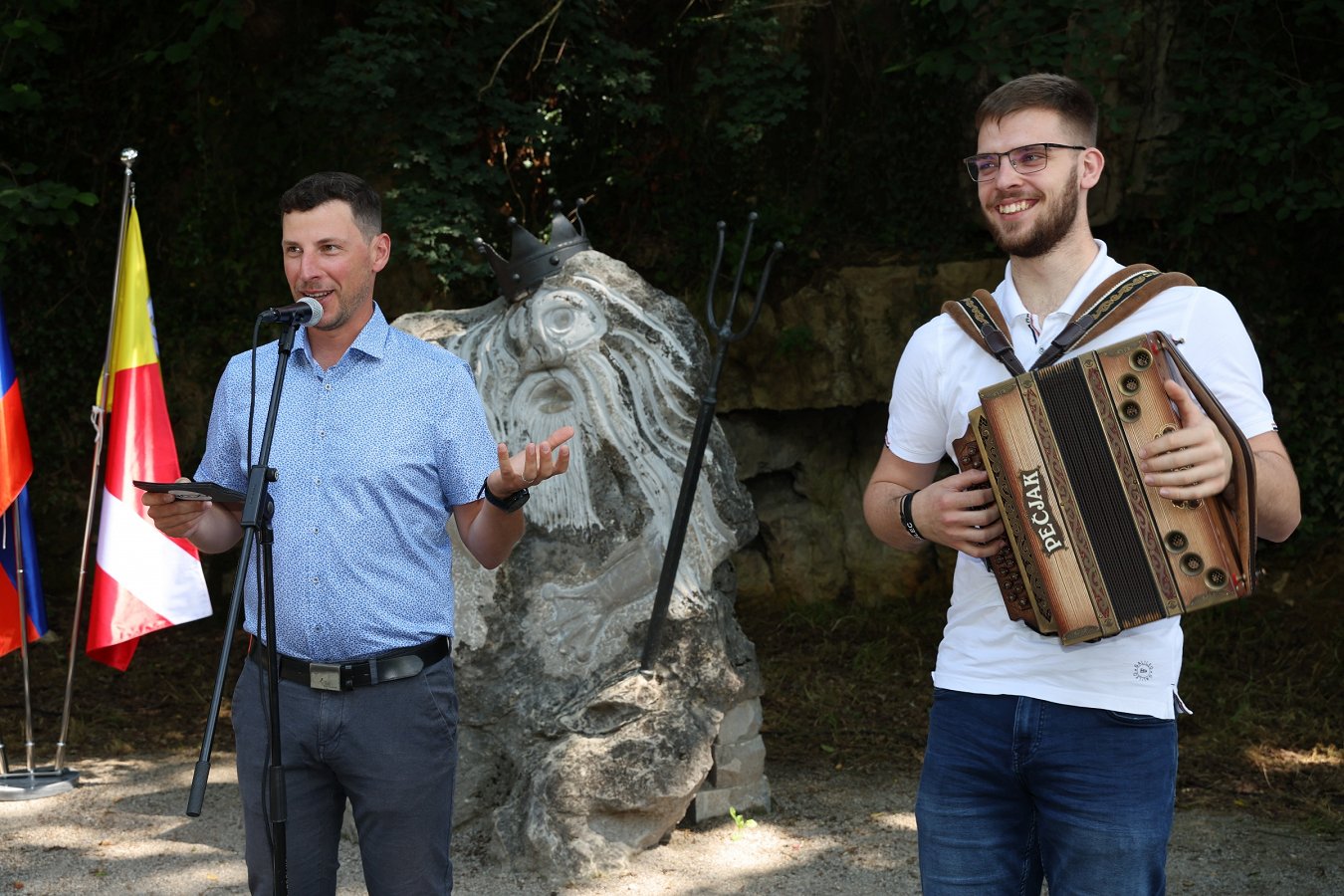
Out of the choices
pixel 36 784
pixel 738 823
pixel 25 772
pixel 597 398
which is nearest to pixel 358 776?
pixel 597 398

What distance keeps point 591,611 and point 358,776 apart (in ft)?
6.47

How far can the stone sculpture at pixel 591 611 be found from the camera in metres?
4.23

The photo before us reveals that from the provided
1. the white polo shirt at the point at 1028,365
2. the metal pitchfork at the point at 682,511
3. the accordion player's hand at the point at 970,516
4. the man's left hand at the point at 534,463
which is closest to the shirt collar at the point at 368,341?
the man's left hand at the point at 534,463

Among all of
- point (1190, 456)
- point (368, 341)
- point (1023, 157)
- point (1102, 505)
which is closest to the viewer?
point (1190, 456)

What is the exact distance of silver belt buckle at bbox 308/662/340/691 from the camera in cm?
245

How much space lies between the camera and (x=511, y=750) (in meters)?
4.34

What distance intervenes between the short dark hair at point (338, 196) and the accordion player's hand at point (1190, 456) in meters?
1.54

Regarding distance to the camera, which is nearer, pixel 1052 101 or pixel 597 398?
pixel 1052 101

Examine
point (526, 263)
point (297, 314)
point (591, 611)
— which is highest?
point (526, 263)

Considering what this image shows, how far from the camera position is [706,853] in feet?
14.4

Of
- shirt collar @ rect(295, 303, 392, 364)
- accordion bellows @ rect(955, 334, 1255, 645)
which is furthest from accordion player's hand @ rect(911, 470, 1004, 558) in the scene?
shirt collar @ rect(295, 303, 392, 364)

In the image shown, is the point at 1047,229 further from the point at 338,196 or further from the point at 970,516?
the point at 338,196

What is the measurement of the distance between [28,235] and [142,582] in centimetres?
317

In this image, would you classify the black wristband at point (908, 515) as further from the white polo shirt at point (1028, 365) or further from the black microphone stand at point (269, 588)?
the black microphone stand at point (269, 588)
